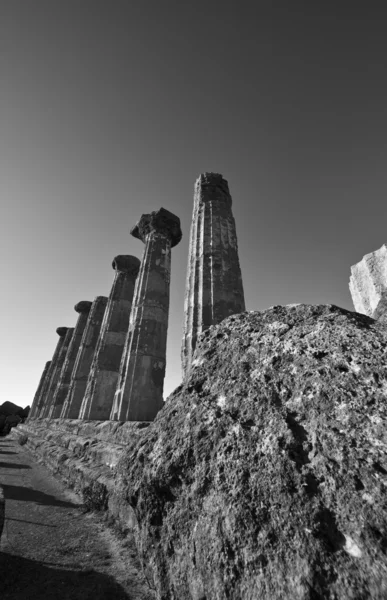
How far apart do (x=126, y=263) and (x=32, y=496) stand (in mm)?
9742

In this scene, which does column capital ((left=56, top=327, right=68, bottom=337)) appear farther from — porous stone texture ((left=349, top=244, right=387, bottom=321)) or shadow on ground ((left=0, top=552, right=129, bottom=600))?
shadow on ground ((left=0, top=552, right=129, bottom=600))

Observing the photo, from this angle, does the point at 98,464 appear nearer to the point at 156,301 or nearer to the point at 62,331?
the point at 156,301

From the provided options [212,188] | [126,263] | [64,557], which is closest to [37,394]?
[126,263]

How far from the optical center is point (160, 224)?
33.7 ft

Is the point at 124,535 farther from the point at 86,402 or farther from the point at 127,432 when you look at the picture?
the point at 86,402

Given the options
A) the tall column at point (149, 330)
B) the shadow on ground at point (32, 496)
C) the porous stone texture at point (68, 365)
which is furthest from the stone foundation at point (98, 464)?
the porous stone texture at point (68, 365)

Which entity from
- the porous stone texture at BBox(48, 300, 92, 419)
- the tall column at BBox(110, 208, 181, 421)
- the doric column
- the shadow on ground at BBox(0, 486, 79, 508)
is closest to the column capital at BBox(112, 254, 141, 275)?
the tall column at BBox(110, 208, 181, 421)

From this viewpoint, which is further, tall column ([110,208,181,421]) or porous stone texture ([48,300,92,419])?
porous stone texture ([48,300,92,419])

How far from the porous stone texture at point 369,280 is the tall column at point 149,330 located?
5.38 metres

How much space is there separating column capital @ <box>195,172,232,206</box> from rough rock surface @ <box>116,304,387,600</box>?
734 centimetres

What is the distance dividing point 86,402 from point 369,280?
999cm

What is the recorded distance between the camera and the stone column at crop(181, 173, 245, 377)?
6.27 meters

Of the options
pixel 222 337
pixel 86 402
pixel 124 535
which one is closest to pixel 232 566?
pixel 222 337

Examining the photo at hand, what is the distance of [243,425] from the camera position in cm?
133
